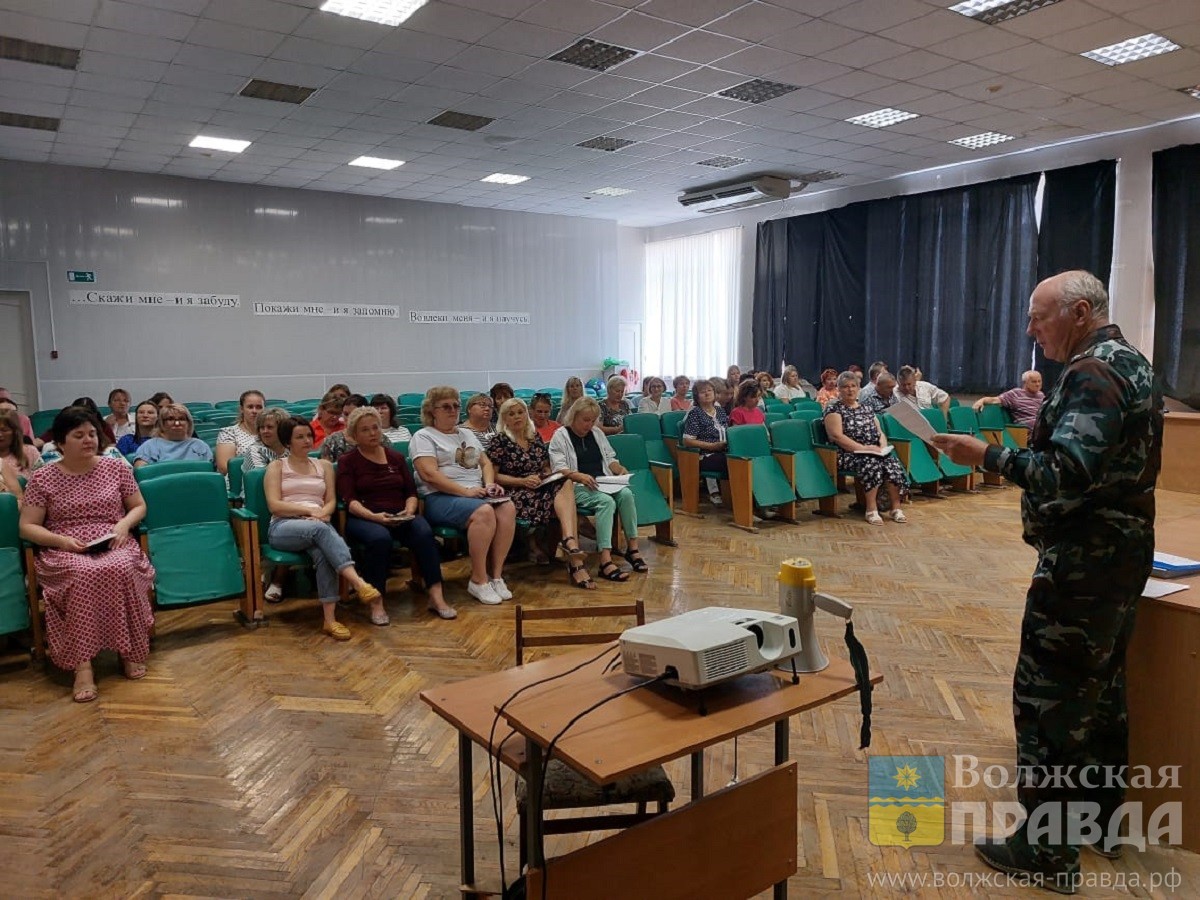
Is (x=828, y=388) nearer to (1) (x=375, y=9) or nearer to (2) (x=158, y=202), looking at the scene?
(1) (x=375, y=9)

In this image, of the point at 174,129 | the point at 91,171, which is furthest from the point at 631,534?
the point at 91,171

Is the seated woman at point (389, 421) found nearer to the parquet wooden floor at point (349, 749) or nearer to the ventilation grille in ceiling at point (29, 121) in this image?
the parquet wooden floor at point (349, 749)

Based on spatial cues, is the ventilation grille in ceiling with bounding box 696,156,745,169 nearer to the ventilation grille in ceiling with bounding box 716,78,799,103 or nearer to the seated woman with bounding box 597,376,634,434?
the ventilation grille in ceiling with bounding box 716,78,799,103

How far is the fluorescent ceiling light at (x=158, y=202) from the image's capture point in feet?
31.4

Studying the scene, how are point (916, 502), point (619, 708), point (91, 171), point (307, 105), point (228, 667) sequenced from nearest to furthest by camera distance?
point (619, 708) → point (228, 667) → point (307, 105) → point (916, 502) → point (91, 171)

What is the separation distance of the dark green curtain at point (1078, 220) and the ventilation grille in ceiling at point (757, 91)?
13.7ft

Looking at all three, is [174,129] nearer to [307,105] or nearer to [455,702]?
[307,105]

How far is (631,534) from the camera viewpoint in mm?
5398

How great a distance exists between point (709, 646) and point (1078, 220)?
9.48m

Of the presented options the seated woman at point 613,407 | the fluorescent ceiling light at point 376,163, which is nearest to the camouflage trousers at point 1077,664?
the seated woman at point 613,407

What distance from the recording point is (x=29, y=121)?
7340 millimetres

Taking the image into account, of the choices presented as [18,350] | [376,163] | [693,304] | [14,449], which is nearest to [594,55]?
[376,163]

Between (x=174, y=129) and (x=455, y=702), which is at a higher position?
(x=174, y=129)

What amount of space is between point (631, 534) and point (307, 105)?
194 inches
